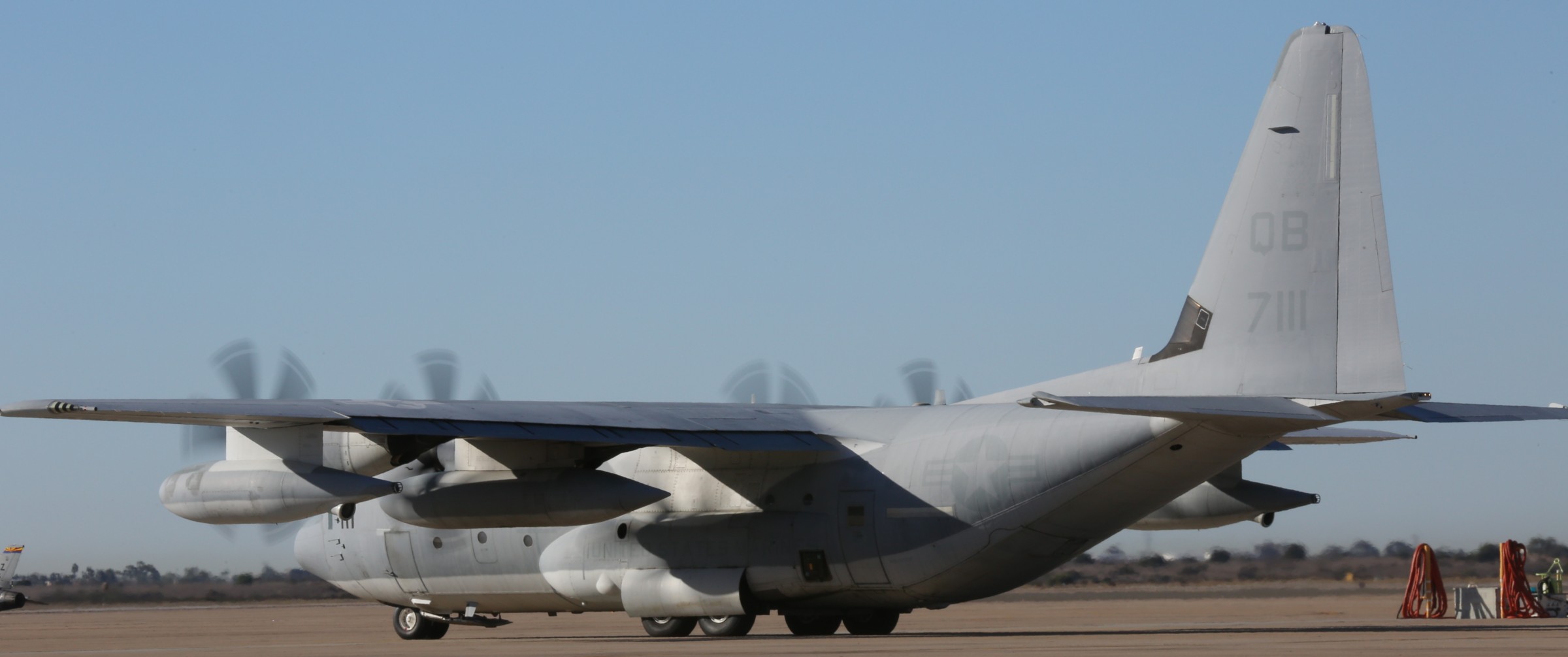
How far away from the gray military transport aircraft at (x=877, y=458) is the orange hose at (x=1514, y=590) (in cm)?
555

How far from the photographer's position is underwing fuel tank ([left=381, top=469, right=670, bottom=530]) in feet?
66.2

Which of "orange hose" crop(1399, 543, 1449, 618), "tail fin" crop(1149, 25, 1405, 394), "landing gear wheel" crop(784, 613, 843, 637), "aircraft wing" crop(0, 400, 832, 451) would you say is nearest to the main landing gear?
"landing gear wheel" crop(784, 613, 843, 637)

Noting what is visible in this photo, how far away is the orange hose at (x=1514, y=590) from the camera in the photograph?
2669 centimetres

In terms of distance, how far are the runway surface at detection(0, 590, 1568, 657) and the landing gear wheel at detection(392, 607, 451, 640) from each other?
0.33m

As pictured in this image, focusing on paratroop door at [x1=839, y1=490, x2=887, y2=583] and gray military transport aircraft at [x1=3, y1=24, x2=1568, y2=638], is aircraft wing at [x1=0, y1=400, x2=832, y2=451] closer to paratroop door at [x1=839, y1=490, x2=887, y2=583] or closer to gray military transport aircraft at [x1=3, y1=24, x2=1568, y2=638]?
gray military transport aircraft at [x1=3, y1=24, x2=1568, y2=638]

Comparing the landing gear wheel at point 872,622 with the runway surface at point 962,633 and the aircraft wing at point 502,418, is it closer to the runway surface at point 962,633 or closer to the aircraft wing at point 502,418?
the runway surface at point 962,633

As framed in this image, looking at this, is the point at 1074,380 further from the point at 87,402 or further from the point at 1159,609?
the point at 1159,609

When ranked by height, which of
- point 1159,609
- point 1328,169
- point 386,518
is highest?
point 1328,169

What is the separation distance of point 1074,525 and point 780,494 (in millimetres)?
3815

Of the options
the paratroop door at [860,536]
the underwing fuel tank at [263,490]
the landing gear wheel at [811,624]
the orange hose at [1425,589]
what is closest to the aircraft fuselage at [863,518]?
the paratroop door at [860,536]

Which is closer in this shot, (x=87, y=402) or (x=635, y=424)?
(x=87, y=402)

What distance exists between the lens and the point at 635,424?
20.3 meters

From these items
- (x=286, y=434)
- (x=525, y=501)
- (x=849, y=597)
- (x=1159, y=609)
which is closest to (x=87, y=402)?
(x=286, y=434)

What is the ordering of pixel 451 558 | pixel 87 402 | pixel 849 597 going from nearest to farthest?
1. pixel 87 402
2. pixel 849 597
3. pixel 451 558
